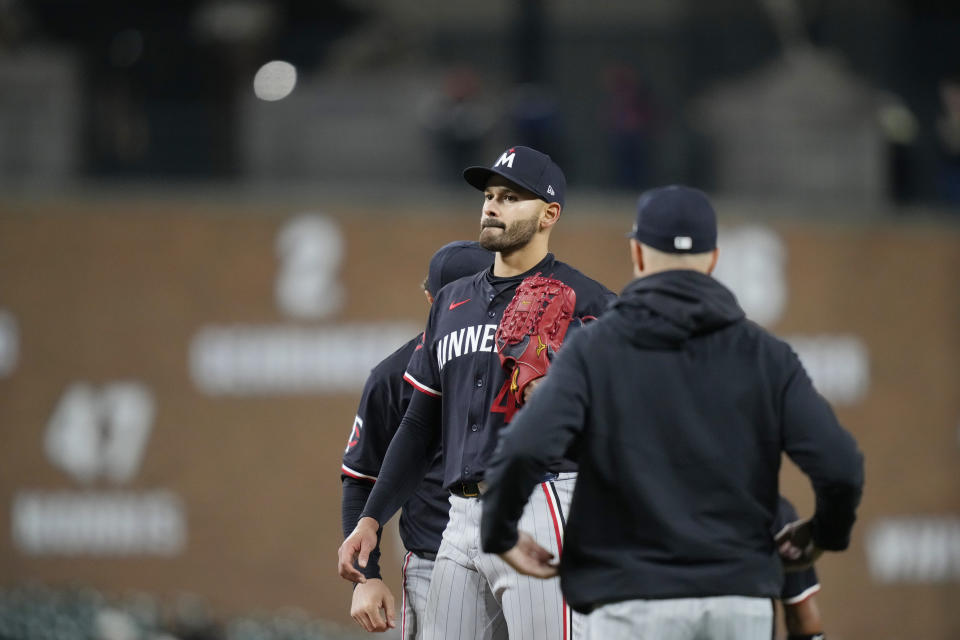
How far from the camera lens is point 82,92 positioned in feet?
41.5

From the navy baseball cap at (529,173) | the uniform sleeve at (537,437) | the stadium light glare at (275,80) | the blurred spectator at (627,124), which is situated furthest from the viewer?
the blurred spectator at (627,124)

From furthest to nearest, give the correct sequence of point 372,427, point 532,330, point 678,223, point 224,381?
point 224,381 < point 372,427 < point 532,330 < point 678,223

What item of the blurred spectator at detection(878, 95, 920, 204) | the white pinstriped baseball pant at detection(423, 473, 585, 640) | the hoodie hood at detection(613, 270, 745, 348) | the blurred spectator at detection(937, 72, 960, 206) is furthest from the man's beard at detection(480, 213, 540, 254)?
the blurred spectator at detection(937, 72, 960, 206)

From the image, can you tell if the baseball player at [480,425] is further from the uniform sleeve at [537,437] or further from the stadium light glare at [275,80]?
the stadium light glare at [275,80]

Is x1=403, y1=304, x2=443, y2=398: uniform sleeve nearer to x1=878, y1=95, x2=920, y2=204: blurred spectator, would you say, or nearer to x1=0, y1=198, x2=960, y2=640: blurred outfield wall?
x1=0, y1=198, x2=960, y2=640: blurred outfield wall

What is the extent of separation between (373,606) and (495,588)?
39 cm

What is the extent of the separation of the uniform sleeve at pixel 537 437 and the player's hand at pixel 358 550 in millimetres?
1079

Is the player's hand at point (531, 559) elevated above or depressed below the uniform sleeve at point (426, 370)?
below

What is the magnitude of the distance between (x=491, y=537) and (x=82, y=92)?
10237 millimetres

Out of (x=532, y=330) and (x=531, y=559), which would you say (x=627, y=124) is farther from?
(x=531, y=559)

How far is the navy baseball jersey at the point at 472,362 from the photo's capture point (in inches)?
167

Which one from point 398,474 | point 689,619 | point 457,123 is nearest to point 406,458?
point 398,474

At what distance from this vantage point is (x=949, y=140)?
13.4 metres

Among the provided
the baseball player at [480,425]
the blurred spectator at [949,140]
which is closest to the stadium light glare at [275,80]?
the blurred spectator at [949,140]
